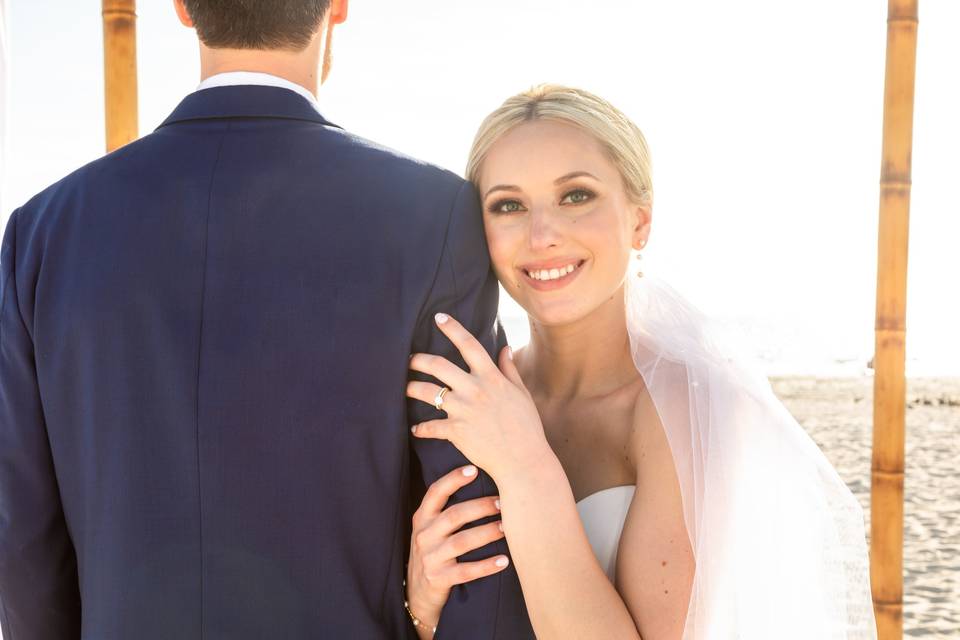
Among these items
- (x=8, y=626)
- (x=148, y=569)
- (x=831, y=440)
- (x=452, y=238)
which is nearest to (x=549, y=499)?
(x=452, y=238)

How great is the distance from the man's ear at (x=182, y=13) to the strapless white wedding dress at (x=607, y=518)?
1.59 meters

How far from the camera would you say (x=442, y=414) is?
185cm

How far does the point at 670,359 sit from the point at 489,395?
35.1 inches

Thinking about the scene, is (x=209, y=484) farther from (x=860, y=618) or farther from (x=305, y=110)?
(x=860, y=618)

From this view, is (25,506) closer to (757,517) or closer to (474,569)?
(474,569)

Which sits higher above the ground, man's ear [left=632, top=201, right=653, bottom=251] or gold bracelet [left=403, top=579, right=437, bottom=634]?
man's ear [left=632, top=201, right=653, bottom=251]

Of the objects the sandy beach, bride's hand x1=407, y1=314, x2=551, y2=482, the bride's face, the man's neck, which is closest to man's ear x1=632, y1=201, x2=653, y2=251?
the bride's face

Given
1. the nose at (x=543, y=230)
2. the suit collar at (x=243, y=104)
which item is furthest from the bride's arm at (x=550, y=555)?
the suit collar at (x=243, y=104)

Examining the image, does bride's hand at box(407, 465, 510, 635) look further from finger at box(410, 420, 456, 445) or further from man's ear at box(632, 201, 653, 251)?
man's ear at box(632, 201, 653, 251)

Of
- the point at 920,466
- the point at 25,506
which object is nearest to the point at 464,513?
the point at 25,506

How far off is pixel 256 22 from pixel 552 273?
3.69 ft

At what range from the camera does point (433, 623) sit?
1976mm

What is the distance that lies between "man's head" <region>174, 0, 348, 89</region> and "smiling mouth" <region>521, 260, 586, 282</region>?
952 mm

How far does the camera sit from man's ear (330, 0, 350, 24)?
188 centimetres
